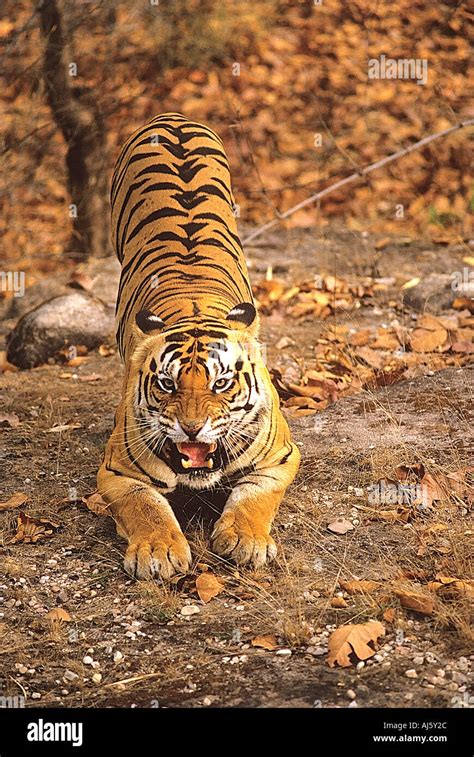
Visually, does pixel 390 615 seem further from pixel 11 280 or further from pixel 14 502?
pixel 11 280

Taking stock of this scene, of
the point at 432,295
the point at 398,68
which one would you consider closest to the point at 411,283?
the point at 432,295

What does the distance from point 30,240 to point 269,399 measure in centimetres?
636

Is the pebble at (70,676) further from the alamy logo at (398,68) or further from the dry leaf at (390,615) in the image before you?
the alamy logo at (398,68)

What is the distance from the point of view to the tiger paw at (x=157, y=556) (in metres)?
4.29

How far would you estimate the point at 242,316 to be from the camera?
Result: 4.69 m

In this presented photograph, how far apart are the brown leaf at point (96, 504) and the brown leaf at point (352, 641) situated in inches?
55.5

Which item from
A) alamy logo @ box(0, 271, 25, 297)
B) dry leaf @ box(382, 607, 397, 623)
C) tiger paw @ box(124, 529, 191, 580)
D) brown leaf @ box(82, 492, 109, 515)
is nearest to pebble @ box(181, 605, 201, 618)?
tiger paw @ box(124, 529, 191, 580)

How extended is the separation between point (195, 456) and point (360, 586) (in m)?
0.82

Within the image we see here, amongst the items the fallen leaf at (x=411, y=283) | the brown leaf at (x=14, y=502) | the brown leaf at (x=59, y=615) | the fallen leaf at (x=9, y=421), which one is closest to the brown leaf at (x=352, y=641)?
the brown leaf at (x=59, y=615)

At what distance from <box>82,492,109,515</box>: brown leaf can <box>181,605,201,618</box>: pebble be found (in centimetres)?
83

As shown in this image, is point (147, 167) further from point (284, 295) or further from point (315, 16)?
point (315, 16)
